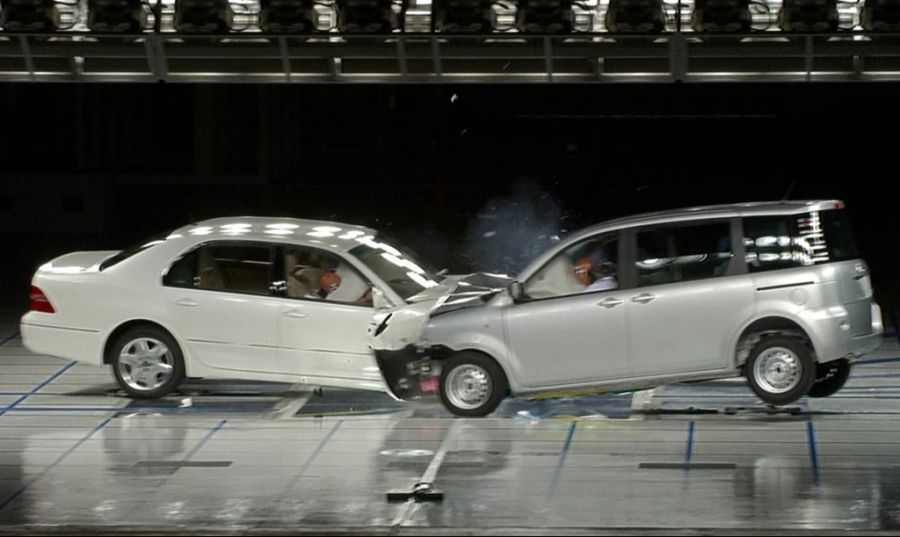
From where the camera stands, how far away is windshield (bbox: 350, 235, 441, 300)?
13227mm

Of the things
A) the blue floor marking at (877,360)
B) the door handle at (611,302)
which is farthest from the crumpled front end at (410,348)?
the blue floor marking at (877,360)

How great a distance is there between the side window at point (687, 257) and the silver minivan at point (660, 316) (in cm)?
1

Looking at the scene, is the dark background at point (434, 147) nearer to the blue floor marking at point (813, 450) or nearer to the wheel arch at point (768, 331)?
the wheel arch at point (768, 331)

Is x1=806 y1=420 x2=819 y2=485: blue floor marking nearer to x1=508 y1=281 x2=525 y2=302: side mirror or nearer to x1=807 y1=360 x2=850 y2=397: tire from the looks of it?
x1=807 y1=360 x2=850 y2=397: tire

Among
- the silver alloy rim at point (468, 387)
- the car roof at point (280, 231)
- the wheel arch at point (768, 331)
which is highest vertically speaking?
the car roof at point (280, 231)

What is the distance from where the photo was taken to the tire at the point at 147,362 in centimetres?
1323

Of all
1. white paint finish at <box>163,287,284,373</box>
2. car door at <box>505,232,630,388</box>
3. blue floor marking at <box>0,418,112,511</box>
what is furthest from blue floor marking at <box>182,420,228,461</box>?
car door at <box>505,232,630,388</box>

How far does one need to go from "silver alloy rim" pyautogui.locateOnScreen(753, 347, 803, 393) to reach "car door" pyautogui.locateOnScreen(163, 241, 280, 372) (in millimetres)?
3796

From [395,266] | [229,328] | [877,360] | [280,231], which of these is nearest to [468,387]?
[395,266]

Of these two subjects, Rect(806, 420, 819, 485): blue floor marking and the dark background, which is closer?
Rect(806, 420, 819, 485): blue floor marking

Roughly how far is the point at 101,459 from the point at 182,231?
292 centimetres

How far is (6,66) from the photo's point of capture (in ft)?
58.1

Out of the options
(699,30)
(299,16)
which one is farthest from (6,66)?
(699,30)

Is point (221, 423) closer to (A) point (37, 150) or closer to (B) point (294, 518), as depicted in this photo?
(B) point (294, 518)
